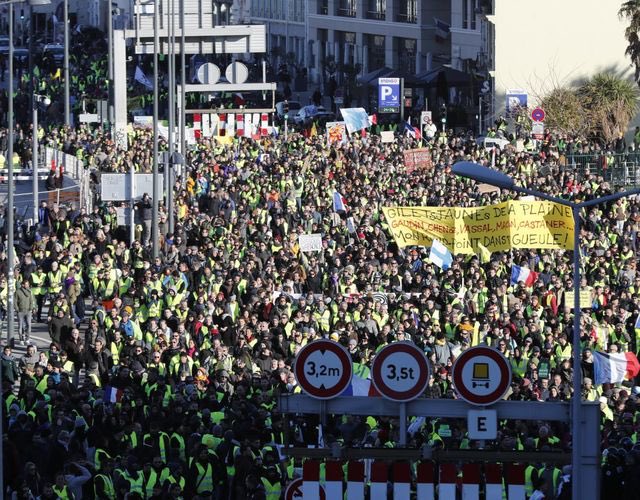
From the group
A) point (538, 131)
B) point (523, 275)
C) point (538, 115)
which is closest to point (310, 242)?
point (523, 275)

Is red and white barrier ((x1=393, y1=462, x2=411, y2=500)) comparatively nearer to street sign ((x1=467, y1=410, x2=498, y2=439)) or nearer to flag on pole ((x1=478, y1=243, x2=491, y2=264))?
street sign ((x1=467, y1=410, x2=498, y2=439))

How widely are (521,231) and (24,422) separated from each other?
1114 centimetres

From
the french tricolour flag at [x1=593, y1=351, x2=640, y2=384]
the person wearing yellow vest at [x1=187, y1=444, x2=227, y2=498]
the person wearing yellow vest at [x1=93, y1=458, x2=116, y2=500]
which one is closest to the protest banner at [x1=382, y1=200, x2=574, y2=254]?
the french tricolour flag at [x1=593, y1=351, x2=640, y2=384]

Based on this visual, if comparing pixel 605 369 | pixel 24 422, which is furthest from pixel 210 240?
pixel 24 422

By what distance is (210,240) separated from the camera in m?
33.0

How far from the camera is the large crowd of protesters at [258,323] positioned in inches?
752

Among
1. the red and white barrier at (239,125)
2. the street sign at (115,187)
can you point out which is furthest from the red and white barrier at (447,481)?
the red and white barrier at (239,125)

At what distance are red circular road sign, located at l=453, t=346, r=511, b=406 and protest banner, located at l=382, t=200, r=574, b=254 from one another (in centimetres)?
1487

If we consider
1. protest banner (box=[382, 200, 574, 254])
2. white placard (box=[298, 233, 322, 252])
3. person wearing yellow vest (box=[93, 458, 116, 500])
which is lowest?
person wearing yellow vest (box=[93, 458, 116, 500])

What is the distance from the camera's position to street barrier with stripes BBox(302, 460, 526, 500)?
15.1 meters

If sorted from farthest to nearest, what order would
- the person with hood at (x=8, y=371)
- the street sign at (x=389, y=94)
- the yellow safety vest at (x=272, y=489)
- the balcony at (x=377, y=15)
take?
the balcony at (x=377, y=15), the street sign at (x=389, y=94), the person with hood at (x=8, y=371), the yellow safety vest at (x=272, y=489)

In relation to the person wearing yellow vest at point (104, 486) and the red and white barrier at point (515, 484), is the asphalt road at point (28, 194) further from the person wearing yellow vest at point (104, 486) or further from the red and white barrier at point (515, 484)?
the red and white barrier at point (515, 484)

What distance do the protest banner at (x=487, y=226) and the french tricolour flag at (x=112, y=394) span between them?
9.26 metres

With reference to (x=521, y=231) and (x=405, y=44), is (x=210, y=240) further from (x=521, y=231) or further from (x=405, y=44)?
(x=405, y=44)
